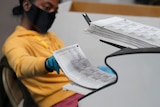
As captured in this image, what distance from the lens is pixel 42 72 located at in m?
1.09

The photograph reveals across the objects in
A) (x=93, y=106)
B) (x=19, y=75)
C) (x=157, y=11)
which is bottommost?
(x=157, y=11)

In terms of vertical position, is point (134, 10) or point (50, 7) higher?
point (50, 7)

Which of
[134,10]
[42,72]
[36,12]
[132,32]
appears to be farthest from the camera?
[134,10]

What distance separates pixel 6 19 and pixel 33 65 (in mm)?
1406

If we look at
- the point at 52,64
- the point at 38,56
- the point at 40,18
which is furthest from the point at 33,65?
the point at 40,18

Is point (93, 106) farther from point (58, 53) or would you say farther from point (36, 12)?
point (36, 12)

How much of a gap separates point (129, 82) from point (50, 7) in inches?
34.4

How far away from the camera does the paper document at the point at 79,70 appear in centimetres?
82

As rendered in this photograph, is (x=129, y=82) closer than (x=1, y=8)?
Yes

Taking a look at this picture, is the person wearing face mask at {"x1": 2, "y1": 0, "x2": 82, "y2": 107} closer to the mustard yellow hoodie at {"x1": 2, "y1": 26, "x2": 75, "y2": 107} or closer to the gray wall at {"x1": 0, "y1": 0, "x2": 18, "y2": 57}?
the mustard yellow hoodie at {"x1": 2, "y1": 26, "x2": 75, "y2": 107}


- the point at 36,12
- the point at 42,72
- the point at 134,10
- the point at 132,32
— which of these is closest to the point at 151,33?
the point at 132,32

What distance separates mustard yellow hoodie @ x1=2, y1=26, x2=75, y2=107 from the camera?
1124mm

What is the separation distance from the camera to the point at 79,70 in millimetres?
919

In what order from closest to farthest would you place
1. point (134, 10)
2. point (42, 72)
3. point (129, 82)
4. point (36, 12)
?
point (129, 82)
point (42, 72)
point (36, 12)
point (134, 10)
